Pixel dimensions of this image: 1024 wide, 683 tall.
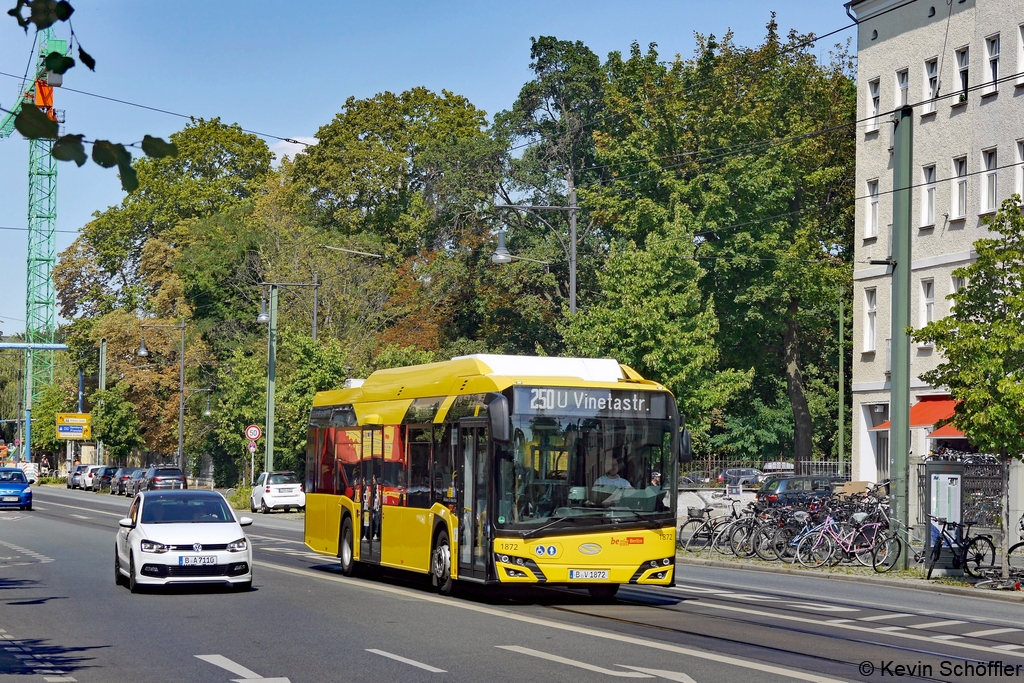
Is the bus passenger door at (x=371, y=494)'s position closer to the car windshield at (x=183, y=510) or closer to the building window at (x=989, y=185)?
the car windshield at (x=183, y=510)

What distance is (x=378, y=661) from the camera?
39.0ft

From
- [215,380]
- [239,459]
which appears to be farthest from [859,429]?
[215,380]

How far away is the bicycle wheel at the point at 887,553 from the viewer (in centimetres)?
2462

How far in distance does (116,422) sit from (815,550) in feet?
218

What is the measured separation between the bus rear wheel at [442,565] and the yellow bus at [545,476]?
0.02 meters

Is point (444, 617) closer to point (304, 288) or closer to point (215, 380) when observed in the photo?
point (304, 288)

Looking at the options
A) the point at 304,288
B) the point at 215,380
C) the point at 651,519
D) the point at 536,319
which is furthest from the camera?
the point at 215,380

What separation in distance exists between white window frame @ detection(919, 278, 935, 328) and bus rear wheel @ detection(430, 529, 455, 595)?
27.4 metres

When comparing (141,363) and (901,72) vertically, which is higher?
(901,72)

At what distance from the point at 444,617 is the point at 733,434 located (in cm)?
5897

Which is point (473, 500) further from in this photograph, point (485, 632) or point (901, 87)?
point (901, 87)

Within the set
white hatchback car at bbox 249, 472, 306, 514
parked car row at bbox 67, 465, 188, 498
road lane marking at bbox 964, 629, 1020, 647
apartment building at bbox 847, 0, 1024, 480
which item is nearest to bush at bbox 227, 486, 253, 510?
parked car row at bbox 67, 465, 188, 498

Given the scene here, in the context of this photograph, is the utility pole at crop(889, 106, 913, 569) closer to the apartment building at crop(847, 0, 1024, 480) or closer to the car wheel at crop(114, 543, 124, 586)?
the apartment building at crop(847, 0, 1024, 480)

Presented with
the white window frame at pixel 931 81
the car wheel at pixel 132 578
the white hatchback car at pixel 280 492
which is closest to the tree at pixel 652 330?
the white window frame at pixel 931 81
